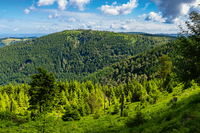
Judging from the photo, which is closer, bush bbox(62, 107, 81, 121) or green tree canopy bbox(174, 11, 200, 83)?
green tree canopy bbox(174, 11, 200, 83)

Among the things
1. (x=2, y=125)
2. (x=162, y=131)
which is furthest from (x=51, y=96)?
(x=162, y=131)

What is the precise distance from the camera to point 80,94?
69.9 m

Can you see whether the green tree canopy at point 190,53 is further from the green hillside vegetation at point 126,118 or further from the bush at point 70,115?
the bush at point 70,115

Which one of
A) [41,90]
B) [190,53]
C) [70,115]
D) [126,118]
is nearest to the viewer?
[190,53]

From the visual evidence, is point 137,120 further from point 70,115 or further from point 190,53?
point 70,115

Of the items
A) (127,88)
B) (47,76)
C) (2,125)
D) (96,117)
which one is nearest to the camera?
(2,125)

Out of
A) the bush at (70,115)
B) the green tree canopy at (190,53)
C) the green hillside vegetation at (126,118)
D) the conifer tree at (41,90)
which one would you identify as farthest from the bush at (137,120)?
the bush at (70,115)

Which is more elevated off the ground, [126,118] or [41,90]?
[41,90]

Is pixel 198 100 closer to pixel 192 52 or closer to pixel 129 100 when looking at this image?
pixel 192 52

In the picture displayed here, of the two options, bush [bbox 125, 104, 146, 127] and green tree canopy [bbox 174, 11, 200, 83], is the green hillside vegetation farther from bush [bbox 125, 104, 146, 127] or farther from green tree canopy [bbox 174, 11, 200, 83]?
green tree canopy [bbox 174, 11, 200, 83]

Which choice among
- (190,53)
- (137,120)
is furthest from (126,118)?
(190,53)

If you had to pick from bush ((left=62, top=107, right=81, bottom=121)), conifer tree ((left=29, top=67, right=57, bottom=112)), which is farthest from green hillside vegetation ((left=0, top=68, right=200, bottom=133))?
conifer tree ((left=29, top=67, right=57, bottom=112))

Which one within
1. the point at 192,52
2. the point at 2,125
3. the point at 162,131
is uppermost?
the point at 192,52

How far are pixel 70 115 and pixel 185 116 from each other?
32.4m
